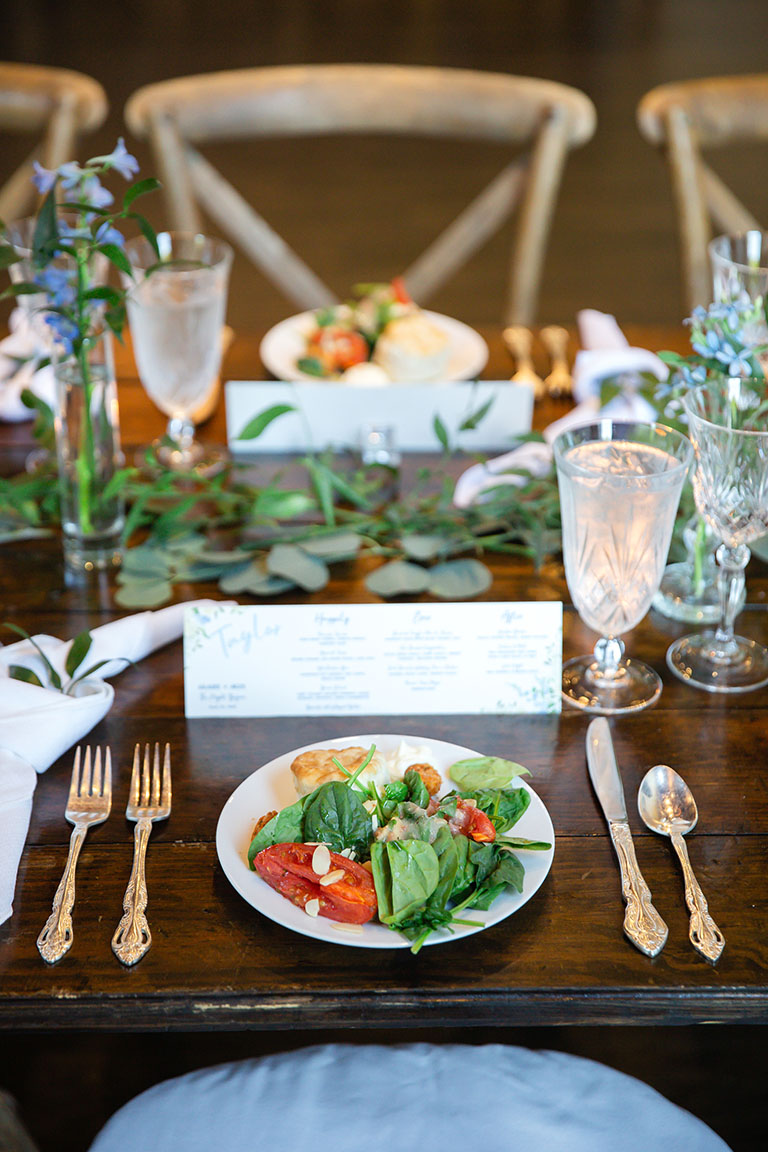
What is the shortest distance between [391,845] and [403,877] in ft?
0.07

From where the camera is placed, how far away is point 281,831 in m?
0.79

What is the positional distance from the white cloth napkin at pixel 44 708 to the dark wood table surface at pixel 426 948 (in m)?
0.02

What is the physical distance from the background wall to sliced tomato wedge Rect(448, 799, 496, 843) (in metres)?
2.65

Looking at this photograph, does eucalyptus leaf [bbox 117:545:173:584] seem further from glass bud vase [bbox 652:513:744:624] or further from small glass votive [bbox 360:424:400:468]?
glass bud vase [bbox 652:513:744:624]

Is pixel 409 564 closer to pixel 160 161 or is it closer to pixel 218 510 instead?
pixel 218 510

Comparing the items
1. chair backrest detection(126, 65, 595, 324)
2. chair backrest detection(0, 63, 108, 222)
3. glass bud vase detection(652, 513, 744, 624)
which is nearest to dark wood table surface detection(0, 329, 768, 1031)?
glass bud vase detection(652, 513, 744, 624)

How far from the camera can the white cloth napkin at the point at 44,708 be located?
83 centimetres

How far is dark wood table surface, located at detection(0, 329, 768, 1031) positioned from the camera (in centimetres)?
73

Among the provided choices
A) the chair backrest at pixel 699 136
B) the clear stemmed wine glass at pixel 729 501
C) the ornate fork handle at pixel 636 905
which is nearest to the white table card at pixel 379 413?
the clear stemmed wine glass at pixel 729 501

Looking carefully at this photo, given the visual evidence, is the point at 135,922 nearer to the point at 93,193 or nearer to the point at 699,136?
the point at 93,193

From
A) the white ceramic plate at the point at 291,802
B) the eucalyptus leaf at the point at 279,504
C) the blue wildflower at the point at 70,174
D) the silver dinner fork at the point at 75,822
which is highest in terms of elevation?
the blue wildflower at the point at 70,174

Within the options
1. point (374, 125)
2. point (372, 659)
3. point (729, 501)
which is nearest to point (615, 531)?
point (729, 501)

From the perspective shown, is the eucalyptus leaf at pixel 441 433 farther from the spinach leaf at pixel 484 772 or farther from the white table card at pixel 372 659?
the spinach leaf at pixel 484 772

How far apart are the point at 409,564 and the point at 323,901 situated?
18.9 inches
